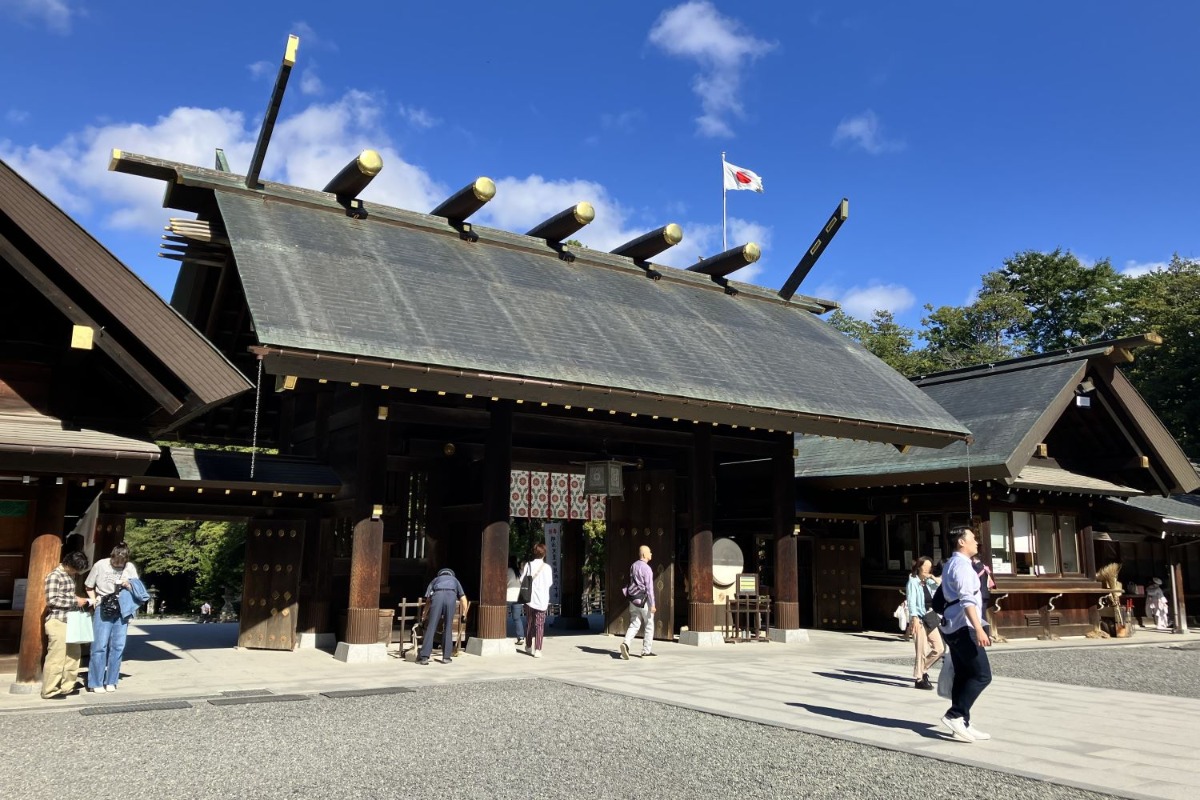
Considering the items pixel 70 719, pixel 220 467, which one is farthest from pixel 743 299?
pixel 70 719

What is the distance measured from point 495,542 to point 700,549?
3.98 meters

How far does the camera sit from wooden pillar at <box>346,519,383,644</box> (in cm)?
1176

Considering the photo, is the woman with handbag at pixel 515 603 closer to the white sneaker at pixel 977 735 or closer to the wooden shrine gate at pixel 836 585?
the wooden shrine gate at pixel 836 585

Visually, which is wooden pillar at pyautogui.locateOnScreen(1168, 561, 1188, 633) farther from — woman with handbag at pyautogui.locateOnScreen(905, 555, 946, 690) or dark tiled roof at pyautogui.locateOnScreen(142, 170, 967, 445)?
woman with handbag at pyautogui.locateOnScreen(905, 555, 946, 690)

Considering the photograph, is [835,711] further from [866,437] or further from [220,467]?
[220,467]

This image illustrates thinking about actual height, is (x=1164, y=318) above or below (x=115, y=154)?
above

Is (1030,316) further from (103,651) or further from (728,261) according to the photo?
(103,651)

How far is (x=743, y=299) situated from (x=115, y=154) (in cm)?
1246

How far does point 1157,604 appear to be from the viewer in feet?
74.2

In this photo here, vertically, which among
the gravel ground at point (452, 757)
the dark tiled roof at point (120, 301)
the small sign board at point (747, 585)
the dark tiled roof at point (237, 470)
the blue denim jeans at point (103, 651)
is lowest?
the gravel ground at point (452, 757)

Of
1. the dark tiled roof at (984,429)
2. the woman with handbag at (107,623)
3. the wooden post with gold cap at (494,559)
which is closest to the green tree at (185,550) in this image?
the wooden post with gold cap at (494,559)

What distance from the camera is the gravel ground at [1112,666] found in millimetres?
11070

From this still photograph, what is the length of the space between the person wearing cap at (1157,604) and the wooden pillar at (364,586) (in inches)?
803

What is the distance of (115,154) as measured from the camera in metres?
12.4
